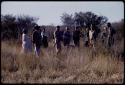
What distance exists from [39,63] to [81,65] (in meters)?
1.26

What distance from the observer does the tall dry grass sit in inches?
378

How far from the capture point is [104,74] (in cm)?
1011

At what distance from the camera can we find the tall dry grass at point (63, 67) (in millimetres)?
9595

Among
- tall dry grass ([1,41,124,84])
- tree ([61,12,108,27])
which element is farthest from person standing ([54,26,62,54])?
tree ([61,12,108,27])

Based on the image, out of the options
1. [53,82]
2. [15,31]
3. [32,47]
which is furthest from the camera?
[15,31]

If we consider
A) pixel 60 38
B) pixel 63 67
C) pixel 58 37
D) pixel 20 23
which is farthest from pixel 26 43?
pixel 20 23

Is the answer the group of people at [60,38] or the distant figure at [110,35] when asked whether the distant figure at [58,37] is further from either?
the distant figure at [110,35]

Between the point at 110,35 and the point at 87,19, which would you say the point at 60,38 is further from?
the point at 87,19

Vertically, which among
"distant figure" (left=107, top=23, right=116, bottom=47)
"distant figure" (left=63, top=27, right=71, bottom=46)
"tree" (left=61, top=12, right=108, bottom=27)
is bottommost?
"tree" (left=61, top=12, right=108, bottom=27)

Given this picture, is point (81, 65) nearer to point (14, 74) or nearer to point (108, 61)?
point (108, 61)

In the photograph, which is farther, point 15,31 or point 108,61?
point 15,31

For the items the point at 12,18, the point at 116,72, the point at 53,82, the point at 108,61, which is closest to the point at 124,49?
the point at 108,61

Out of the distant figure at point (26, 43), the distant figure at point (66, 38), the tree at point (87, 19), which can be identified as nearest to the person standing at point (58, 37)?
the distant figure at point (66, 38)

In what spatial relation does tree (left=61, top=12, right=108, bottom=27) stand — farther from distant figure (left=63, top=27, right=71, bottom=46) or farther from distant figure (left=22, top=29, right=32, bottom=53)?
distant figure (left=22, top=29, right=32, bottom=53)
